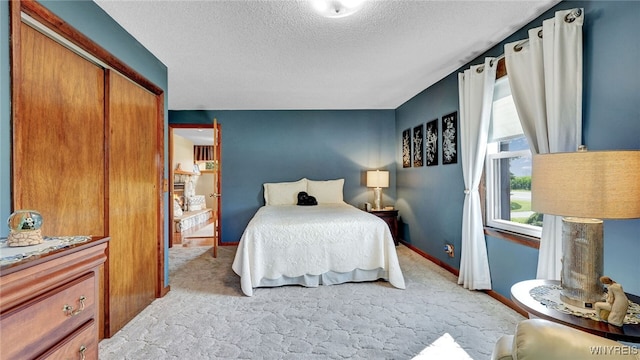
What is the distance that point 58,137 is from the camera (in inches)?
66.7

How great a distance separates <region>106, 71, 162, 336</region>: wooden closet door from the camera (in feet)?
7.10

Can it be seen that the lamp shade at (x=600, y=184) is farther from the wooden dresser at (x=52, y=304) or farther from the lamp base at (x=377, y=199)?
the lamp base at (x=377, y=199)

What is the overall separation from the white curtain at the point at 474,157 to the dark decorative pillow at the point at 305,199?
90.8 inches

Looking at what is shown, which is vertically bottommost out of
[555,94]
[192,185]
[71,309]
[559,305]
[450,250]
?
[450,250]

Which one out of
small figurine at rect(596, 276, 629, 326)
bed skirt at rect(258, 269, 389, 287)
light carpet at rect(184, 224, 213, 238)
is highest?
small figurine at rect(596, 276, 629, 326)

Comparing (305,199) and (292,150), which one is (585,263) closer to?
(305,199)

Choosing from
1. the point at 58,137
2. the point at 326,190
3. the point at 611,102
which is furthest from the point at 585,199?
the point at 326,190

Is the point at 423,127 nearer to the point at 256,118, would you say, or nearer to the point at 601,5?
the point at 601,5

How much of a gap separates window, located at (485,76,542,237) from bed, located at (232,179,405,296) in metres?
1.10

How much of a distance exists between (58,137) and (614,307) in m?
2.85

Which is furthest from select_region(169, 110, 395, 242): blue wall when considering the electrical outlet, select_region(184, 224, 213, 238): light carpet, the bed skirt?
the bed skirt

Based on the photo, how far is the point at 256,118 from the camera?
5113 millimetres

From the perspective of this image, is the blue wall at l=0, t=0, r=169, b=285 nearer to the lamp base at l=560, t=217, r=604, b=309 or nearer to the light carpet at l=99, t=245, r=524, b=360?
the light carpet at l=99, t=245, r=524, b=360

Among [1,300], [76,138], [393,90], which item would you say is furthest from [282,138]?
[1,300]
